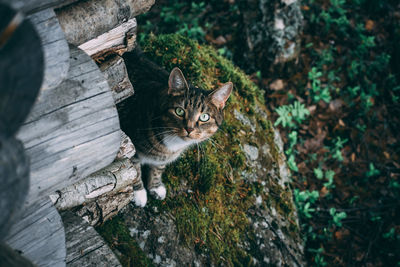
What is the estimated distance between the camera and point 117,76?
2457mm

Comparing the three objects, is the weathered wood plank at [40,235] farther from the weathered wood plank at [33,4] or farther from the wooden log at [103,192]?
the weathered wood plank at [33,4]

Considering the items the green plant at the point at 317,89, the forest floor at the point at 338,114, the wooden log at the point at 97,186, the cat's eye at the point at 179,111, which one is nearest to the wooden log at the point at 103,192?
the wooden log at the point at 97,186

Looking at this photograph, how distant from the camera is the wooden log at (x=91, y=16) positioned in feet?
5.53

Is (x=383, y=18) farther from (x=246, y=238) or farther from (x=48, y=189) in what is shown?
(x=48, y=189)

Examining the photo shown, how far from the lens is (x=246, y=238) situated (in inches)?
120

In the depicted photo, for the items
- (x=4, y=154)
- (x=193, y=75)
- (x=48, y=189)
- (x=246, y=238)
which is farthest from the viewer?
(x=193, y=75)

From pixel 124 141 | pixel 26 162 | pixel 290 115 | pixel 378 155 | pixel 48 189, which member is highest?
pixel 26 162

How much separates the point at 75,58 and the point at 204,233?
1977mm

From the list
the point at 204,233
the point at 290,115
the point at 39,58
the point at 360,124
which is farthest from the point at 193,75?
the point at 360,124

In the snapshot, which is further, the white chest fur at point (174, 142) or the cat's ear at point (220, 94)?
the white chest fur at point (174, 142)

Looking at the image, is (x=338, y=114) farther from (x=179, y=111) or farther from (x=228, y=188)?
(x=179, y=111)

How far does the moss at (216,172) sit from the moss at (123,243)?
454 mm

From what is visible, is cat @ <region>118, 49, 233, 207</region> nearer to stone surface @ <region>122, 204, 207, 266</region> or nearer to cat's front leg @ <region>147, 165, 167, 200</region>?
cat's front leg @ <region>147, 165, 167, 200</region>

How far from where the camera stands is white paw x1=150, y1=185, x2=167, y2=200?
281 cm
